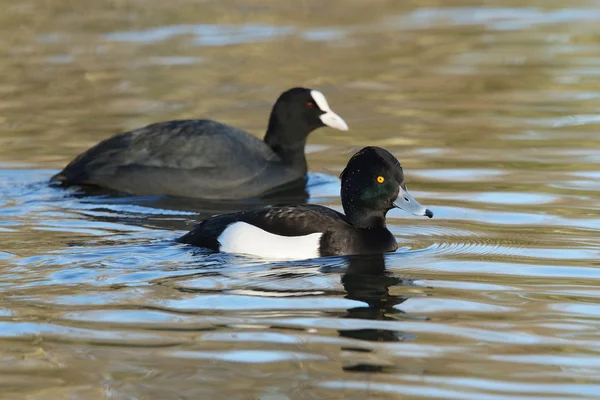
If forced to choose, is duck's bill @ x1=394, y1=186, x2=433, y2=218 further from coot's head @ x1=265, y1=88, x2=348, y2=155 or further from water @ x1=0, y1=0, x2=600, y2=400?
coot's head @ x1=265, y1=88, x2=348, y2=155

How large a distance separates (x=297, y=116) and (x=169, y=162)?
5.22ft

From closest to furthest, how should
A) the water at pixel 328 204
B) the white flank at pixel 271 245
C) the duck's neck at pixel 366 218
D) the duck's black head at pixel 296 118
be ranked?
1. the water at pixel 328 204
2. the white flank at pixel 271 245
3. the duck's neck at pixel 366 218
4. the duck's black head at pixel 296 118

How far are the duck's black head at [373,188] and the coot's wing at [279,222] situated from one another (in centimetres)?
17

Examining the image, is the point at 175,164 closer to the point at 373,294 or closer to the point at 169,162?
the point at 169,162

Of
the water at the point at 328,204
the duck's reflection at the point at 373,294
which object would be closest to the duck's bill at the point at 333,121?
the water at the point at 328,204

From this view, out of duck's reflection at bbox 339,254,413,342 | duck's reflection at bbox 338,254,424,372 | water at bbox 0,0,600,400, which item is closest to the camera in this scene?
water at bbox 0,0,600,400

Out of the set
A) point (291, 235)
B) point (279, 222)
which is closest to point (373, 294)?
point (291, 235)

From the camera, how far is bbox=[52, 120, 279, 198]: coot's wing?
472 inches

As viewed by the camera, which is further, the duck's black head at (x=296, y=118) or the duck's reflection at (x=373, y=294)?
the duck's black head at (x=296, y=118)

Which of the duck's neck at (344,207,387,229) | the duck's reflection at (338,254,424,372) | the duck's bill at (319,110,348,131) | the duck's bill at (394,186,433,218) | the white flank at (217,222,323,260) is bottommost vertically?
the duck's reflection at (338,254,424,372)

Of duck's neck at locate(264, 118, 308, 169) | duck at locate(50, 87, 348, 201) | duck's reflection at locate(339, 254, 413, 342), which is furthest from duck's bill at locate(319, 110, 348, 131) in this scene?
duck's reflection at locate(339, 254, 413, 342)

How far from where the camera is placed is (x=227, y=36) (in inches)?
829

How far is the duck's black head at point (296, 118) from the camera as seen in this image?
42.1 ft

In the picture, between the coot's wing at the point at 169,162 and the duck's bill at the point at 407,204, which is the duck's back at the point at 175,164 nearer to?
the coot's wing at the point at 169,162
